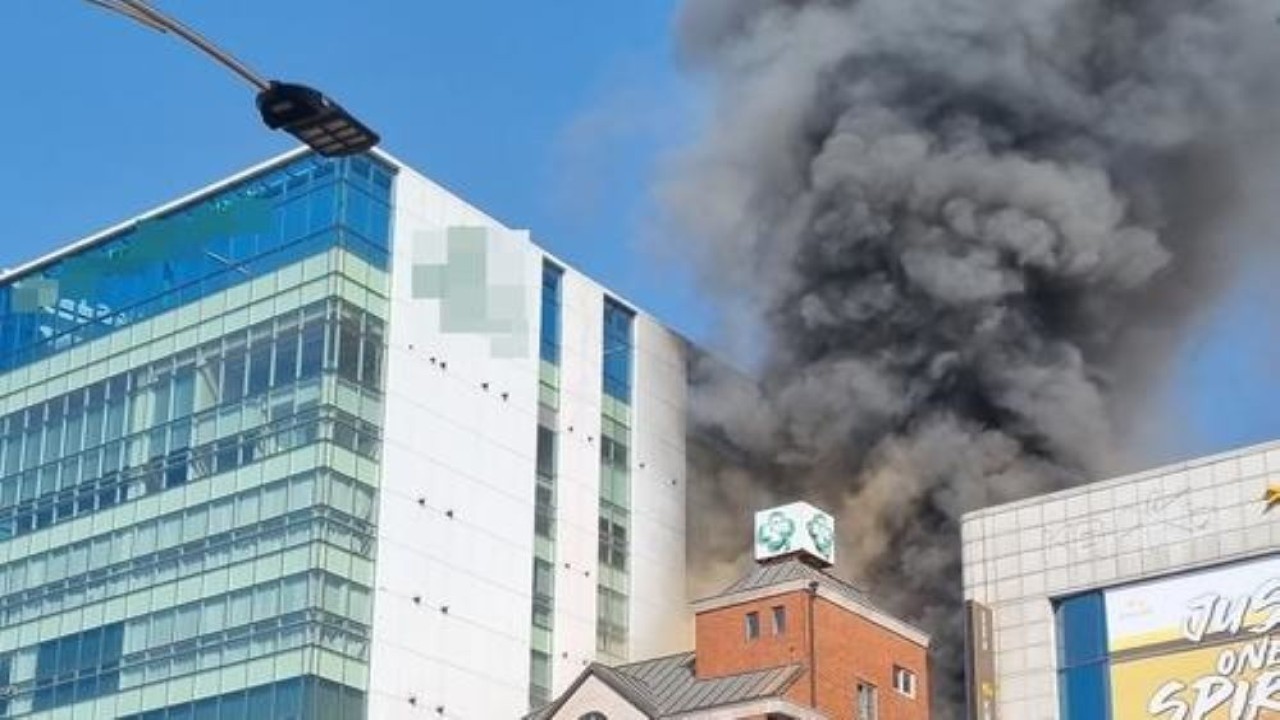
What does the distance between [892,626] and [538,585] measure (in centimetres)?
1713

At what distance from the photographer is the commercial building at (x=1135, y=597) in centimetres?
5956

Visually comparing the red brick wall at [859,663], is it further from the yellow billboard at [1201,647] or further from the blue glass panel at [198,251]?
the blue glass panel at [198,251]

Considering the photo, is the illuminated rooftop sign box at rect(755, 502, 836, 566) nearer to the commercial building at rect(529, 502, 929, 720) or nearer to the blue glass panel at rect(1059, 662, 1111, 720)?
the commercial building at rect(529, 502, 929, 720)

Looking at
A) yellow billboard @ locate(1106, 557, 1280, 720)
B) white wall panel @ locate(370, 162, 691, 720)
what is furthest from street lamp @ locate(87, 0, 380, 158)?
white wall panel @ locate(370, 162, 691, 720)

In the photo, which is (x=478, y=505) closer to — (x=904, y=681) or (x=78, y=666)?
(x=78, y=666)

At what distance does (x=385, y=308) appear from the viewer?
82500 mm

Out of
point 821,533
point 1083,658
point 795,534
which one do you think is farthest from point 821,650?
point 1083,658

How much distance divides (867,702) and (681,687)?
5.74m

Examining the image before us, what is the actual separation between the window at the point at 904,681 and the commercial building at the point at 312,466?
15502 mm

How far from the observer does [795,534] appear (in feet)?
245

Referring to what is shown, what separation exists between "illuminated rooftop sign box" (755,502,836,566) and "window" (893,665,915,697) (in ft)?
13.3

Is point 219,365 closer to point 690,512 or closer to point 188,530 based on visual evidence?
point 188,530

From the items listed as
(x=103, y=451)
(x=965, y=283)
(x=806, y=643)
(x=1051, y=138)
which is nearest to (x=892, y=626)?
(x=806, y=643)

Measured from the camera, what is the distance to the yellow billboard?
59.0 m
